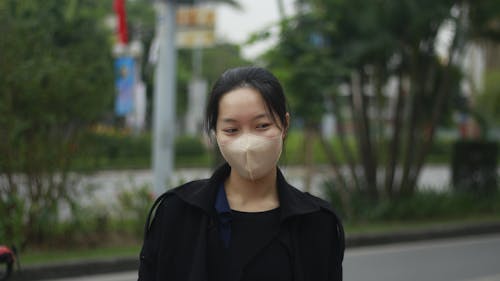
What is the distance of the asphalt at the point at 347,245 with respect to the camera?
7.29 meters

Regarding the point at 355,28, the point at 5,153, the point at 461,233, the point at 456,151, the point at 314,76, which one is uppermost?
the point at 355,28

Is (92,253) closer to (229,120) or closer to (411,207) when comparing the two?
(411,207)

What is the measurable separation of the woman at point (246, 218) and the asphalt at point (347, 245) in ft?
15.2

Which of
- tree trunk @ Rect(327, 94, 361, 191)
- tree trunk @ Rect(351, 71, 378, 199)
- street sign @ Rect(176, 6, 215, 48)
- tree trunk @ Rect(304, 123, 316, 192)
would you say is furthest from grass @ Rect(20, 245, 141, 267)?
tree trunk @ Rect(351, 71, 378, 199)

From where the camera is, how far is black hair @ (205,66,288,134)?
2.02m

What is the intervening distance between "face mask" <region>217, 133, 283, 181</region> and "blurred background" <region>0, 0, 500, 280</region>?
403 cm

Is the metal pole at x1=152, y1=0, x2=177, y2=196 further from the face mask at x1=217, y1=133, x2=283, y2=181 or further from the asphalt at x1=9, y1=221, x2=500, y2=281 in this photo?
the face mask at x1=217, y1=133, x2=283, y2=181

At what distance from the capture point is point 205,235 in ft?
6.44

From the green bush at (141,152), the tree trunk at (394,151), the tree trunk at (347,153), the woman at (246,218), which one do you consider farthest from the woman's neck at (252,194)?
the green bush at (141,152)

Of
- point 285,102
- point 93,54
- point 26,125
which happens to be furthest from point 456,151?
point 285,102

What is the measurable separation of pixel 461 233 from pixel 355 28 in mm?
3516

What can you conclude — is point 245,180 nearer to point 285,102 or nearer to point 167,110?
point 285,102

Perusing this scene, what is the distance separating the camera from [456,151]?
13906 mm

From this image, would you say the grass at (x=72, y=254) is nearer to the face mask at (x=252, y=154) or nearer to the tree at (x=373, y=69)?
the tree at (x=373, y=69)
